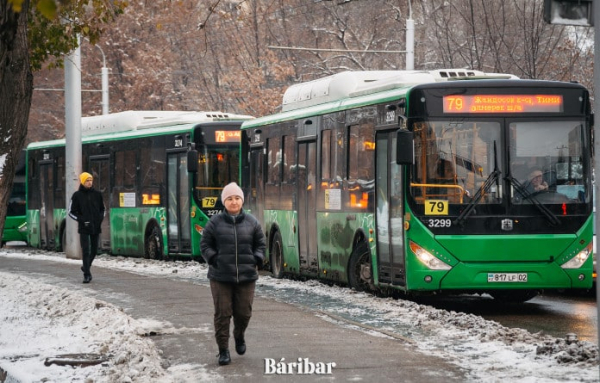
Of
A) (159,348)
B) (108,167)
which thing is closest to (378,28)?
(108,167)

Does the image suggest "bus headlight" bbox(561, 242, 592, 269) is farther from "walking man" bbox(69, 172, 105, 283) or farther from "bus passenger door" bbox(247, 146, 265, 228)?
"bus passenger door" bbox(247, 146, 265, 228)

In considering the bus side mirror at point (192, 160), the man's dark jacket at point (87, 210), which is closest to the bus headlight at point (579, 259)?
the man's dark jacket at point (87, 210)

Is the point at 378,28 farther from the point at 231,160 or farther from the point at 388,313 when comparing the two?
the point at 388,313

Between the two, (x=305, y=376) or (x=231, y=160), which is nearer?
(x=305, y=376)

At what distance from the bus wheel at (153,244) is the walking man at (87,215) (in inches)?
320

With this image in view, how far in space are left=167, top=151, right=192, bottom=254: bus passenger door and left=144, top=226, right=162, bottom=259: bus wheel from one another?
620 mm

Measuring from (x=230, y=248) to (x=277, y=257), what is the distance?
1152cm

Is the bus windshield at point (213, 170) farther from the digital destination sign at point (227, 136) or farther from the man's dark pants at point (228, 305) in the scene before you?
the man's dark pants at point (228, 305)

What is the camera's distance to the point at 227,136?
27562mm

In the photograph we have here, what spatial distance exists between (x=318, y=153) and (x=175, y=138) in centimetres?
868

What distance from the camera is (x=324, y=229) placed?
65.3 feet

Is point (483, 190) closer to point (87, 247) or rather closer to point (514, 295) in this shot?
point (514, 295)

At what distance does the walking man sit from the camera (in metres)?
20.3

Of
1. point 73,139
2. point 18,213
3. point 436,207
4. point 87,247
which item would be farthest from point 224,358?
point 18,213
